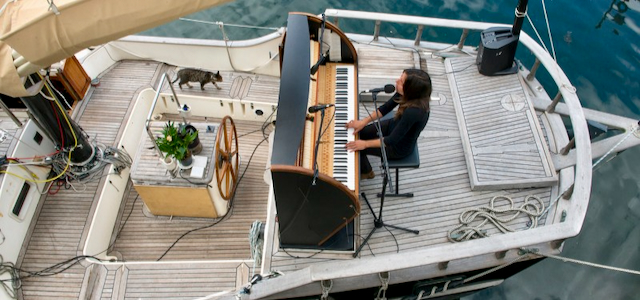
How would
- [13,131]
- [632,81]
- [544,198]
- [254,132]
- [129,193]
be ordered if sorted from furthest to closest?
[632,81]
[254,132]
[129,193]
[13,131]
[544,198]

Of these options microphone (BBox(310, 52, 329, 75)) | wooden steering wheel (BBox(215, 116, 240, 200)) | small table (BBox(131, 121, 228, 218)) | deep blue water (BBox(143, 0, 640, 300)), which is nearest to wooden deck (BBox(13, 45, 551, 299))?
wooden steering wheel (BBox(215, 116, 240, 200))

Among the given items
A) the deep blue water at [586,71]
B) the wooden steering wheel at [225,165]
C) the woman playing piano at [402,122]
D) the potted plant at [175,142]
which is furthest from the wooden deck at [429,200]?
the deep blue water at [586,71]

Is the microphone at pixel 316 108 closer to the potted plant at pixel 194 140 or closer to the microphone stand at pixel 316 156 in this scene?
the microphone stand at pixel 316 156

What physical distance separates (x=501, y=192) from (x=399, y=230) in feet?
4.56

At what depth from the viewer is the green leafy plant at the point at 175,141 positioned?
16.4 feet

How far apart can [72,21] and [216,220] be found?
11.0ft

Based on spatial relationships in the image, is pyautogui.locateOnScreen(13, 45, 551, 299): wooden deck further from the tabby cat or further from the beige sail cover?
the beige sail cover

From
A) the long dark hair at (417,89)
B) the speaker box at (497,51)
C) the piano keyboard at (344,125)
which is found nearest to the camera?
the long dark hair at (417,89)

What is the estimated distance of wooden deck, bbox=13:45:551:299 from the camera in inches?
205

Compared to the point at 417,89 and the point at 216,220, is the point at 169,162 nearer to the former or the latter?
the point at 216,220

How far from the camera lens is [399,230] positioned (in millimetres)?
5105

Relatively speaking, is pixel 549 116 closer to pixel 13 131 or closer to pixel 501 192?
pixel 501 192

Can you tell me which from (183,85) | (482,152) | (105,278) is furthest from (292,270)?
(183,85)

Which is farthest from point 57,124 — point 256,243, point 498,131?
point 498,131
